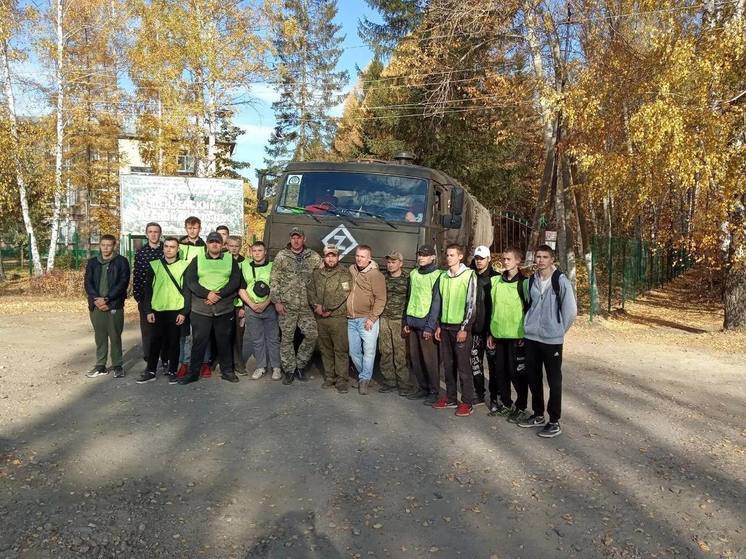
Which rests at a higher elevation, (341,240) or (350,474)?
(341,240)

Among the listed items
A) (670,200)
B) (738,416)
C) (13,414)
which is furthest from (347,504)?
(670,200)

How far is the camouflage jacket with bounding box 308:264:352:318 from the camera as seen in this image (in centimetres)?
668

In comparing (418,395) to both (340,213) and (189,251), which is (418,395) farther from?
(189,251)

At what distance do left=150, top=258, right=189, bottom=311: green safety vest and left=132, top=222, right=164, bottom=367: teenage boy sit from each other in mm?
168

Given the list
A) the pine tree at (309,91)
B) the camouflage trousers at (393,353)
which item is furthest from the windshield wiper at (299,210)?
the pine tree at (309,91)

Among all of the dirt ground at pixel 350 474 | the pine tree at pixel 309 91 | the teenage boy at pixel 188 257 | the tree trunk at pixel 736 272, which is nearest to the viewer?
the dirt ground at pixel 350 474

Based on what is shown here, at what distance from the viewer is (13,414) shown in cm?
582

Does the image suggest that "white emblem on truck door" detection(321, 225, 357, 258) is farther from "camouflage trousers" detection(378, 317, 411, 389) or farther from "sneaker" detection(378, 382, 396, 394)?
"sneaker" detection(378, 382, 396, 394)

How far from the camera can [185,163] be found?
82.1 feet

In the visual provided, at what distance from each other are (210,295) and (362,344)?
1795mm

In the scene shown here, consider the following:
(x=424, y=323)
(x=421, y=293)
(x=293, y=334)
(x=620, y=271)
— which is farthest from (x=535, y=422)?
(x=620, y=271)

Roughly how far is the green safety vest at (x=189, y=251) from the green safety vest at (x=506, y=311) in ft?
11.5

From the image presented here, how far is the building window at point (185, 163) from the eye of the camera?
2180cm

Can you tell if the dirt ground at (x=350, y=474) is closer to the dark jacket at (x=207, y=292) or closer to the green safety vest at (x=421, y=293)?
the dark jacket at (x=207, y=292)
